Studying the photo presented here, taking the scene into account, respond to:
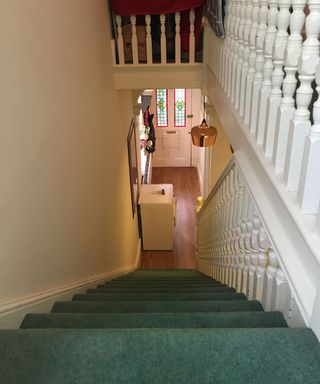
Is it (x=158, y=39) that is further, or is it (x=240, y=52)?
(x=158, y=39)

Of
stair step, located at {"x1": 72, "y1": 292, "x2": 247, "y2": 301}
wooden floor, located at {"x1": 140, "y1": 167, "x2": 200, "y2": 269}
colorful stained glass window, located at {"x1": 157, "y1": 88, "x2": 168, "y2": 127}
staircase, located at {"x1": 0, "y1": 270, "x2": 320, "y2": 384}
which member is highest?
staircase, located at {"x1": 0, "y1": 270, "x2": 320, "y2": 384}

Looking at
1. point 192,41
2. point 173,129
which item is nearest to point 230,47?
point 192,41

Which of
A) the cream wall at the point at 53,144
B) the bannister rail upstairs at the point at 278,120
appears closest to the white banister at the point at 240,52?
the bannister rail upstairs at the point at 278,120

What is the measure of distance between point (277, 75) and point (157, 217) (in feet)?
15.1

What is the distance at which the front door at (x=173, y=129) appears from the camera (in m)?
8.15

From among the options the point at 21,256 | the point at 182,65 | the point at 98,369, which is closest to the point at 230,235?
the point at 21,256

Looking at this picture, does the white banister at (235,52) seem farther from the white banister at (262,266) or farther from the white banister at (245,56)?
the white banister at (262,266)

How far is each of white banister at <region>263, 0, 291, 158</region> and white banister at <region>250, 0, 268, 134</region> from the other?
21cm

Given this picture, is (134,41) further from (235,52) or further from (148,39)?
(235,52)

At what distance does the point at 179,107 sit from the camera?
27.2 ft

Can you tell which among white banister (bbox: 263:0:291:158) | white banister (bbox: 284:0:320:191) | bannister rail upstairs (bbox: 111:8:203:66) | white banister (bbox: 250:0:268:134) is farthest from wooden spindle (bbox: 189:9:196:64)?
white banister (bbox: 284:0:320:191)

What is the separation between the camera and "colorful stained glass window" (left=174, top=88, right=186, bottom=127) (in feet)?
26.5

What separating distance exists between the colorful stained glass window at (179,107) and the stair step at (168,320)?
7.18 meters

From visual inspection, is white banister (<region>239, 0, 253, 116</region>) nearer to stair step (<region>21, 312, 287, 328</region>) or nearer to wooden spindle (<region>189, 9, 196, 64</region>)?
stair step (<region>21, 312, 287, 328</region>)
